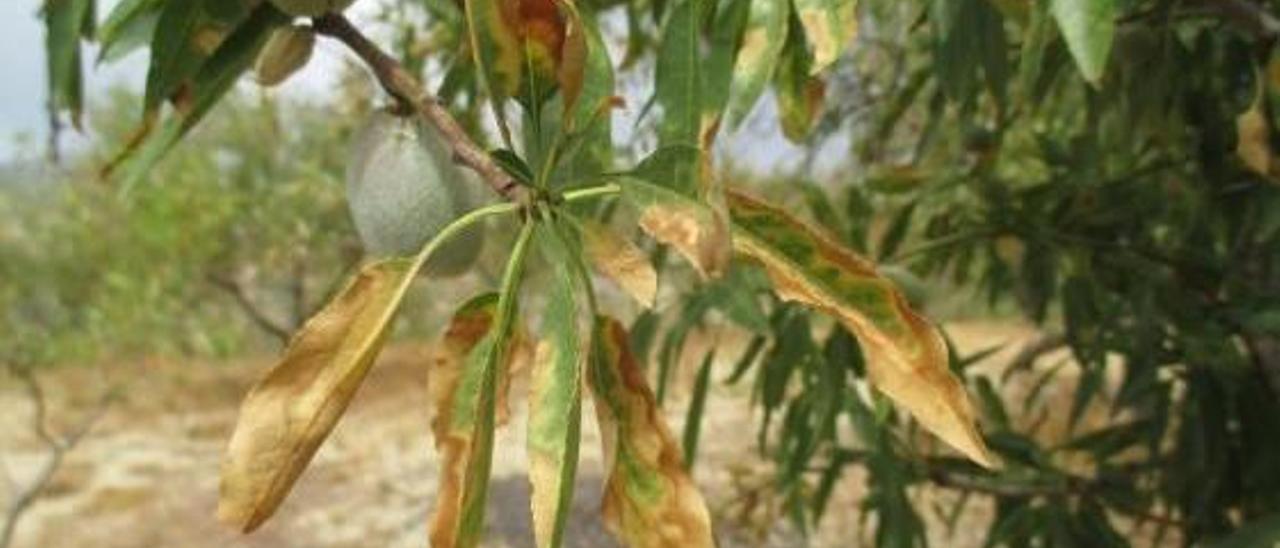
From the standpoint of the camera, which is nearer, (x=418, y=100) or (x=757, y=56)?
(x=418, y=100)

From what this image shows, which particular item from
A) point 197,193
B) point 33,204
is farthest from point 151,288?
point 33,204

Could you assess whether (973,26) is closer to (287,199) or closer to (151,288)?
(151,288)

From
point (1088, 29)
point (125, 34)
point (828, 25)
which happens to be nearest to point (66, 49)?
point (125, 34)

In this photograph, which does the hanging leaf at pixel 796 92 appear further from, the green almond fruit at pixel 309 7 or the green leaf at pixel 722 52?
the green almond fruit at pixel 309 7

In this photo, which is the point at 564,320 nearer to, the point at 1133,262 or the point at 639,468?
the point at 639,468

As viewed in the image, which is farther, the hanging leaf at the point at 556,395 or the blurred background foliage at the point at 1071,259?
the blurred background foliage at the point at 1071,259

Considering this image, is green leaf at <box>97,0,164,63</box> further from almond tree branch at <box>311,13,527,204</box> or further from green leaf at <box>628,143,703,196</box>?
green leaf at <box>628,143,703,196</box>

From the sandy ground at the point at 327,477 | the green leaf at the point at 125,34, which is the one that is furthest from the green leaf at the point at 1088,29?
the sandy ground at the point at 327,477
